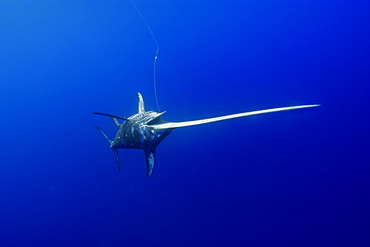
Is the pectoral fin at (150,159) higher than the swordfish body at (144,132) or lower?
lower

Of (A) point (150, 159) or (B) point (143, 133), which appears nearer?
(B) point (143, 133)

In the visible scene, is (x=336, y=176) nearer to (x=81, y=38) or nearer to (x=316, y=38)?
(x=316, y=38)

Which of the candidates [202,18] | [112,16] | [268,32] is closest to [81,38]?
[112,16]

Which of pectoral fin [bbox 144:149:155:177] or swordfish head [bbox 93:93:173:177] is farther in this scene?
pectoral fin [bbox 144:149:155:177]

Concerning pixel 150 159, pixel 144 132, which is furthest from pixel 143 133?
pixel 150 159

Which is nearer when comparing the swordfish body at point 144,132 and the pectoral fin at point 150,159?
the swordfish body at point 144,132

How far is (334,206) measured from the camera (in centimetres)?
395

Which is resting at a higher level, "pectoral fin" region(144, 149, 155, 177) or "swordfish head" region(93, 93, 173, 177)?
"swordfish head" region(93, 93, 173, 177)

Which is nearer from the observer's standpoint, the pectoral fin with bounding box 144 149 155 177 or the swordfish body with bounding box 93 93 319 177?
the swordfish body with bounding box 93 93 319 177

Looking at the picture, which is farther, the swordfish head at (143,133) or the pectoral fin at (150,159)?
the pectoral fin at (150,159)

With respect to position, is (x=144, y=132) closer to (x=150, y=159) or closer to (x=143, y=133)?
(x=143, y=133)

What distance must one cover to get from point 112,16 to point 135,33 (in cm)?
51

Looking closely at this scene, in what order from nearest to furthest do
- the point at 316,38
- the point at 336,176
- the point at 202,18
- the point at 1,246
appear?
1. the point at 336,176
2. the point at 316,38
3. the point at 202,18
4. the point at 1,246

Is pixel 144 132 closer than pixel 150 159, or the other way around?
pixel 144 132
